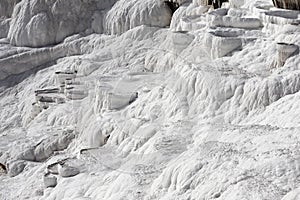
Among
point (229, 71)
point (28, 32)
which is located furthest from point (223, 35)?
point (28, 32)

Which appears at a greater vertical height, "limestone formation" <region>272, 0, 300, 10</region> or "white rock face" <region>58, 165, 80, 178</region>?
"limestone formation" <region>272, 0, 300, 10</region>

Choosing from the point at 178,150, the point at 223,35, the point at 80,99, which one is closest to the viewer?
the point at 178,150

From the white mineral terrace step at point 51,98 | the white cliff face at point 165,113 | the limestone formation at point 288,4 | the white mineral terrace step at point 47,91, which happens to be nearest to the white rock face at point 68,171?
the white cliff face at point 165,113

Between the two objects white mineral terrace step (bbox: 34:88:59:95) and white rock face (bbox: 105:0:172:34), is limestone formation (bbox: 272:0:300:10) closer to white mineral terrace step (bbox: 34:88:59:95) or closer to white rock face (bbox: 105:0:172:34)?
white rock face (bbox: 105:0:172:34)

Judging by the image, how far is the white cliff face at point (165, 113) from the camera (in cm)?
1012

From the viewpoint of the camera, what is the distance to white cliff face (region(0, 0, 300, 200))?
33.2 feet

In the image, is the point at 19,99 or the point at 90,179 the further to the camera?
the point at 19,99

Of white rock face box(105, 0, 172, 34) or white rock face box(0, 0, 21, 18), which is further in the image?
white rock face box(0, 0, 21, 18)

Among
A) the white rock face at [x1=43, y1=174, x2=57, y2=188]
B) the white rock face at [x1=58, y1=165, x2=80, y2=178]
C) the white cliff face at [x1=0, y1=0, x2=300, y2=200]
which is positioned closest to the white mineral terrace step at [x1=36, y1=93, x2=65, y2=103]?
the white cliff face at [x1=0, y1=0, x2=300, y2=200]

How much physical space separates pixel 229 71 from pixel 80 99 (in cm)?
744

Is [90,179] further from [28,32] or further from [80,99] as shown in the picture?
[28,32]

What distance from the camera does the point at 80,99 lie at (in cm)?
2012

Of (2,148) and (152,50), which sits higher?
(152,50)

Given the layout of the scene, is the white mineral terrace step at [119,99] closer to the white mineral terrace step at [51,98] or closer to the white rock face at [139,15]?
→ the white mineral terrace step at [51,98]
